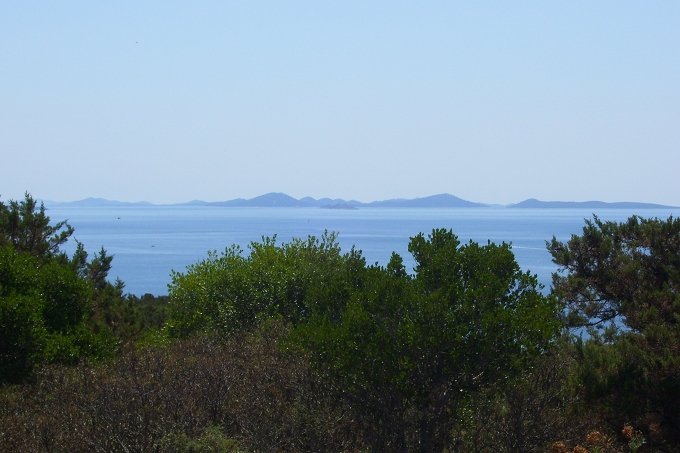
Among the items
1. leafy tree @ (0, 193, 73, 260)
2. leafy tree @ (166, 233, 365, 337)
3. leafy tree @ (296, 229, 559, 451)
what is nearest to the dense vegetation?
leafy tree @ (296, 229, 559, 451)

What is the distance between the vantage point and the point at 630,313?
2088cm

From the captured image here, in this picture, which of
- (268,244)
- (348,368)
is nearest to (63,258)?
(268,244)

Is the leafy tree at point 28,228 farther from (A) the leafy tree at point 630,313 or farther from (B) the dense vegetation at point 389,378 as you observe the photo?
(A) the leafy tree at point 630,313

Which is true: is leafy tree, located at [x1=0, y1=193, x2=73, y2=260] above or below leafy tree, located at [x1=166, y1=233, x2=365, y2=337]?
above

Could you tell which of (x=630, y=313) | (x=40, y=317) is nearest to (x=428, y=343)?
(x=630, y=313)

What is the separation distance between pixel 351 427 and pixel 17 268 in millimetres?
9827

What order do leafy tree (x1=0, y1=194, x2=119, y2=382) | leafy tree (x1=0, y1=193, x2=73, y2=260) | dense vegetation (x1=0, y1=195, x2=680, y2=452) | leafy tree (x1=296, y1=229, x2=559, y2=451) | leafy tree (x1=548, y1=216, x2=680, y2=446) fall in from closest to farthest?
dense vegetation (x1=0, y1=195, x2=680, y2=452)
leafy tree (x1=296, y1=229, x2=559, y2=451)
leafy tree (x1=548, y1=216, x2=680, y2=446)
leafy tree (x1=0, y1=194, x2=119, y2=382)
leafy tree (x1=0, y1=193, x2=73, y2=260)

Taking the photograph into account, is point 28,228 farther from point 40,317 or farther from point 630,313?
point 630,313

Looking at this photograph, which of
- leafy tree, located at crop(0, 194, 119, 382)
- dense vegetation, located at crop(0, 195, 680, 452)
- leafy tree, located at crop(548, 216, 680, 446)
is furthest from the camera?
leafy tree, located at crop(0, 194, 119, 382)

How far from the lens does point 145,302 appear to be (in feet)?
167

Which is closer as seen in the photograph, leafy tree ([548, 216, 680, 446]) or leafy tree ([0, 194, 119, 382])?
leafy tree ([548, 216, 680, 446])

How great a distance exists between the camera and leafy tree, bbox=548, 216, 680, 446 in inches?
662

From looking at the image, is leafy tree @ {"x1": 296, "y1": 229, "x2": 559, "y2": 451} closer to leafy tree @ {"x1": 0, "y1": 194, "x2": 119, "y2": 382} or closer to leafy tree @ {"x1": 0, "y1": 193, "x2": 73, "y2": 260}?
leafy tree @ {"x1": 0, "y1": 194, "x2": 119, "y2": 382}

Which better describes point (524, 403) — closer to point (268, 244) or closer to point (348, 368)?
point (348, 368)
